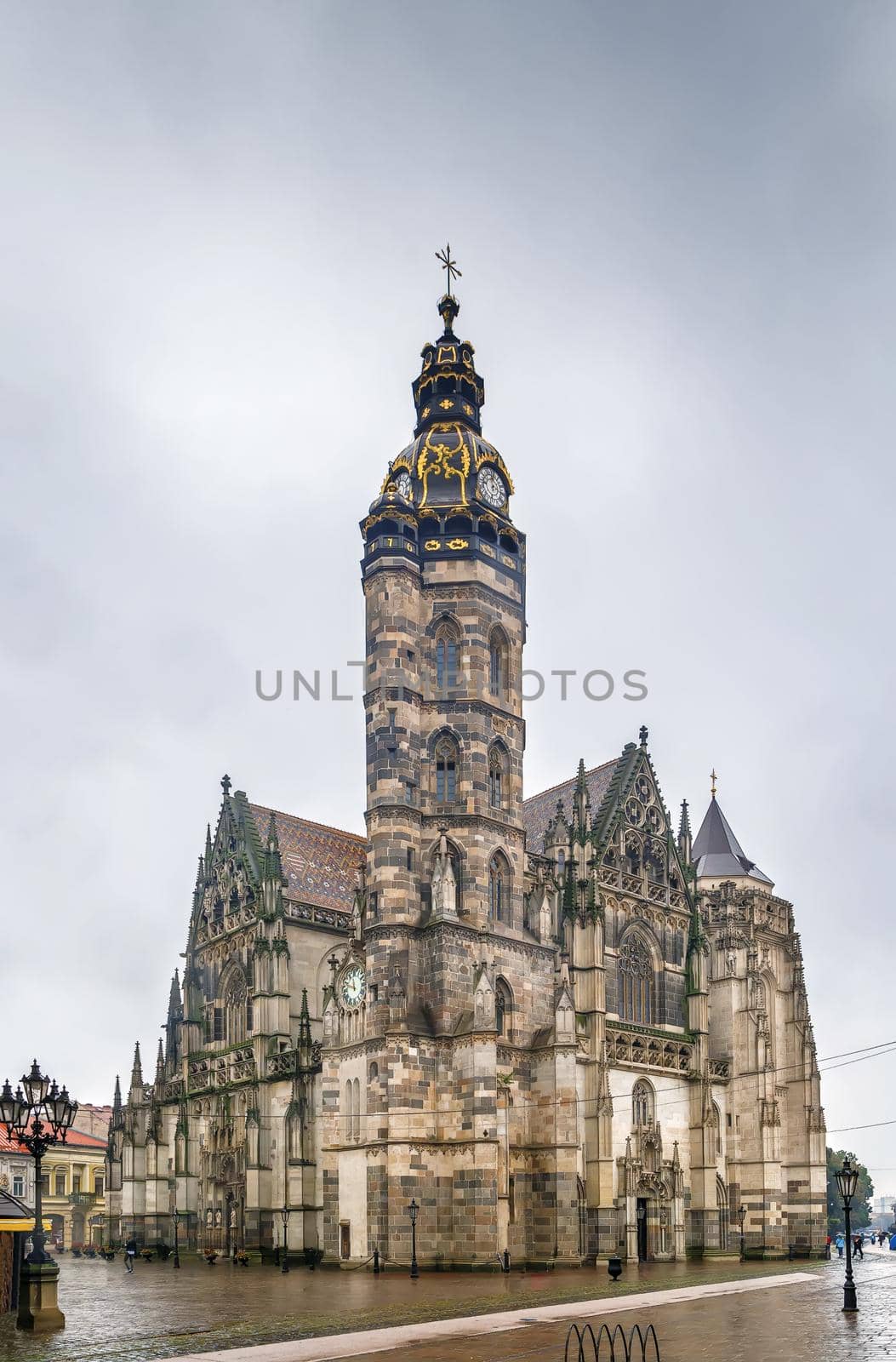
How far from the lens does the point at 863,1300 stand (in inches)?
1443

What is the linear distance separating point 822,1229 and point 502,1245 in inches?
1128

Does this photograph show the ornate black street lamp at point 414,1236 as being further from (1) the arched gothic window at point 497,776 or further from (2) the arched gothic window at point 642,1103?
(1) the arched gothic window at point 497,776

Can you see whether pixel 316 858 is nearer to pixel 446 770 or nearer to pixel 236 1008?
pixel 236 1008

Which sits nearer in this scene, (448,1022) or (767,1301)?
(767,1301)

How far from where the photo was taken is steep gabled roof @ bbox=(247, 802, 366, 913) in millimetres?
71188

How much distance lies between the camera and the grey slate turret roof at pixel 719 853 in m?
83.3

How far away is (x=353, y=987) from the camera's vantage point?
58.0 m

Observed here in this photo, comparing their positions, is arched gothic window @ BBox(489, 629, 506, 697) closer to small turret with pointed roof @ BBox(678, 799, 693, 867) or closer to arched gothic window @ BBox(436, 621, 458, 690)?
arched gothic window @ BBox(436, 621, 458, 690)

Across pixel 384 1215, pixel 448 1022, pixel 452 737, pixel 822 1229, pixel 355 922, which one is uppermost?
pixel 452 737

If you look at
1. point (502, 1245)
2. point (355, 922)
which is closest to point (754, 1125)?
point (502, 1245)

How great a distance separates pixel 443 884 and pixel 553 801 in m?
19.6

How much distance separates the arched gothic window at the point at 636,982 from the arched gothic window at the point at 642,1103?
9.91 ft

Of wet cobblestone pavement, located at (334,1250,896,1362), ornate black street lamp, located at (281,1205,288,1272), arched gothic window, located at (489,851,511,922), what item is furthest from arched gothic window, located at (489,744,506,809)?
wet cobblestone pavement, located at (334,1250,896,1362)

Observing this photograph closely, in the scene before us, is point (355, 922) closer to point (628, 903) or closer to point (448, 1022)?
point (448, 1022)
